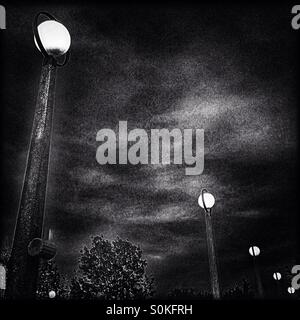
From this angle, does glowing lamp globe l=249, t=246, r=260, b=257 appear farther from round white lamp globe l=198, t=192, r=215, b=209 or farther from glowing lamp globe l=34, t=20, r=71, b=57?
glowing lamp globe l=34, t=20, r=71, b=57

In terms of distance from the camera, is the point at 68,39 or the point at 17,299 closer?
the point at 17,299

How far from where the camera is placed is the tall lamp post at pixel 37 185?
3029mm

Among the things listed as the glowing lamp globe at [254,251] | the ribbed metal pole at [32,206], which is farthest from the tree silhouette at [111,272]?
the ribbed metal pole at [32,206]

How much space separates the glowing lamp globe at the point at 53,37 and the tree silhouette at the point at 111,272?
195ft

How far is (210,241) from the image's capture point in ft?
21.7

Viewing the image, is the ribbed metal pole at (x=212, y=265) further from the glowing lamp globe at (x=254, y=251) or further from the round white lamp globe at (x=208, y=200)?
the glowing lamp globe at (x=254, y=251)
